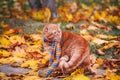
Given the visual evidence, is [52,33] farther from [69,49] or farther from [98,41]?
[98,41]

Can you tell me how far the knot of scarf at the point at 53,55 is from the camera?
167 inches

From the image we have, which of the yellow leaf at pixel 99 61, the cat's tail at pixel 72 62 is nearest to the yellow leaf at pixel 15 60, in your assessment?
the cat's tail at pixel 72 62

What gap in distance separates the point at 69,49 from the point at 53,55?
0.73 feet

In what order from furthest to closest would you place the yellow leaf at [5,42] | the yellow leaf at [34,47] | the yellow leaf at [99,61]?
the yellow leaf at [5,42] < the yellow leaf at [34,47] < the yellow leaf at [99,61]

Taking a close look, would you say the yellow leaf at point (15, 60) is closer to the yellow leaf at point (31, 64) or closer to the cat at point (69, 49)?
the yellow leaf at point (31, 64)

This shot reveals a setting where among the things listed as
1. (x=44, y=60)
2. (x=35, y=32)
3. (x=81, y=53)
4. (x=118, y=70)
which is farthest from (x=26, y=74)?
(x=35, y=32)

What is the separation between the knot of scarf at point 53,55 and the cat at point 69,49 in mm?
41

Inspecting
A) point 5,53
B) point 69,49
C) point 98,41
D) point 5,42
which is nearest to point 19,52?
point 5,53

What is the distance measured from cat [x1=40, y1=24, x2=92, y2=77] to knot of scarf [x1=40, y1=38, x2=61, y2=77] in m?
0.04

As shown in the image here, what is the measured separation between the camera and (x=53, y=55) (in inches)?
171

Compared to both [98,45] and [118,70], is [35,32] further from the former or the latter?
[118,70]

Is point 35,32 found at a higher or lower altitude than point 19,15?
lower

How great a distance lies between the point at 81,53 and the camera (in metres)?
4.14

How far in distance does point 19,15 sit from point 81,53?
4267 millimetres
